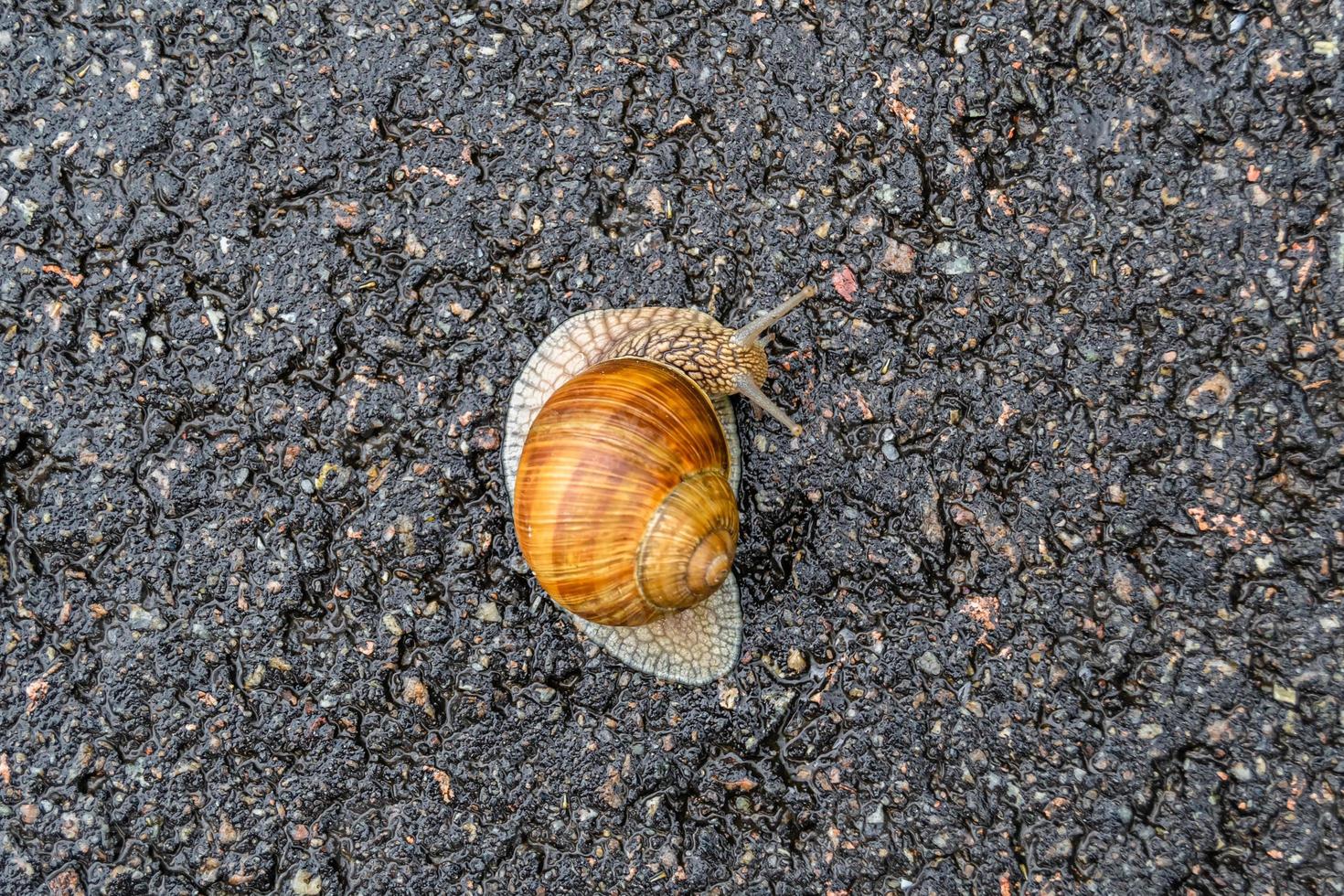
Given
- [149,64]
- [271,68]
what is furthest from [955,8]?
[149,64]

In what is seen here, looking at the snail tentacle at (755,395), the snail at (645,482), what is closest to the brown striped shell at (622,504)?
the snail at (645,482)

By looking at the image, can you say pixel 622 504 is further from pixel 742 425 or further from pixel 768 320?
pixel 768 320

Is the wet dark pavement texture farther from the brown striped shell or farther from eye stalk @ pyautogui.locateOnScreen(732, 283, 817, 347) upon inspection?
the brown striped shell

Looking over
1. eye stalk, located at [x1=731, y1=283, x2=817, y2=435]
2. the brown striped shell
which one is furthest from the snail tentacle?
the brown striped shell

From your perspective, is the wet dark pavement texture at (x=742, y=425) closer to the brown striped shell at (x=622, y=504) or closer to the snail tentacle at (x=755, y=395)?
the snail tentacle at (x=755, y=395)

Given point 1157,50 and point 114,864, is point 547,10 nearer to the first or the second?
point 1157,50

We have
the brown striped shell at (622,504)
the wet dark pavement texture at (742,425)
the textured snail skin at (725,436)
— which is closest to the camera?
the brown striped shell at (622,504)

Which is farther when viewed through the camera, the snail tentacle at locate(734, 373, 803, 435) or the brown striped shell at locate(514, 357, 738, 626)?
the snail tentacle at locate(734, 373, 803, 435)
